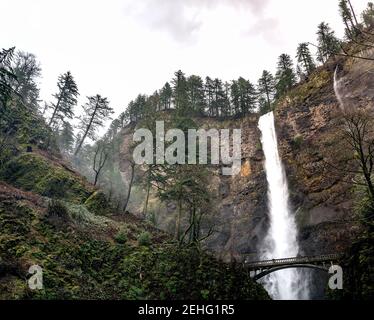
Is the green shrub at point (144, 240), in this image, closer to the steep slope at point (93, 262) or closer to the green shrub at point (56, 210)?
the steep slope at point (93, 262)

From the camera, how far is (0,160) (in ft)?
93.0

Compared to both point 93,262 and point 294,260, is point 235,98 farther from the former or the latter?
point 93,262

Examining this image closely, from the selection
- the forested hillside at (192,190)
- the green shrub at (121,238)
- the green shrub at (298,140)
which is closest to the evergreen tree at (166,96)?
the forested hillside at (192,190)

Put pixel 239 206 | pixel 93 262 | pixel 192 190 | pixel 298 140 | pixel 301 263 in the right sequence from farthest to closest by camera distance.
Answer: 1. pixel 239 206
2. pixel 298 140
3. pixel 301 263
4. pixel 192 190
5. pixel 93 262

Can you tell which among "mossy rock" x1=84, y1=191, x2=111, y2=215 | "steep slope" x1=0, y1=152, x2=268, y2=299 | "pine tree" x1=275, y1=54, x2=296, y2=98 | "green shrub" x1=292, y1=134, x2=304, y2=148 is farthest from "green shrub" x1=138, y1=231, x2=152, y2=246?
"pine tree" x1=275, y1=54, x2=296, y2=98

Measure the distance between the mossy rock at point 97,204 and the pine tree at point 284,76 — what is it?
136 feet

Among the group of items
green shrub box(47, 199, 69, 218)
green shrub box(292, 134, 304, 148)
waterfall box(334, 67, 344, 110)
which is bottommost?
green shrub box(47, 199, 69, 218)

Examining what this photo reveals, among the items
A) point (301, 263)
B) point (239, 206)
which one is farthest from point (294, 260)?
point (239, 206)

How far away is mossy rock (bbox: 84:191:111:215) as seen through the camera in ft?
92.5

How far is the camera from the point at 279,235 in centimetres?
4181

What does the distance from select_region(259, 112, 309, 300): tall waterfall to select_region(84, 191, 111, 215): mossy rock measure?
73.8ft

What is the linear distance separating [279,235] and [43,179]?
29388 millimetres

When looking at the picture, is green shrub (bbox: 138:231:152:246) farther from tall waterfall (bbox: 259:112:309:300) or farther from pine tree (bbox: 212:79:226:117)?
pine tree (bbox: 212:79:226:117)
